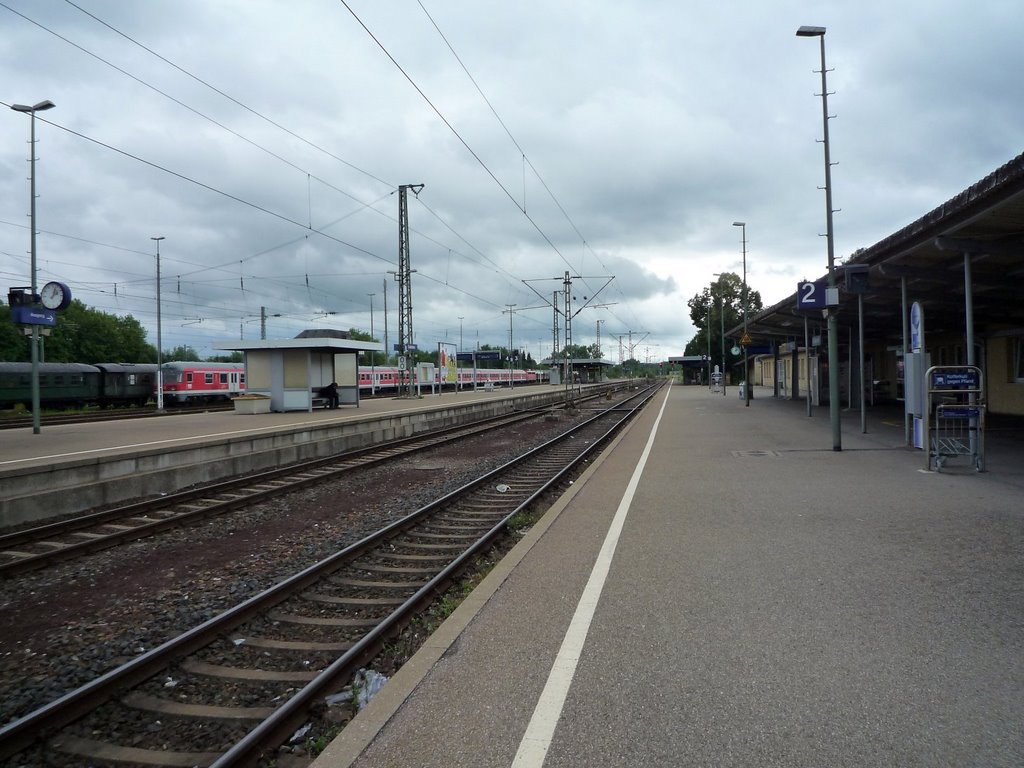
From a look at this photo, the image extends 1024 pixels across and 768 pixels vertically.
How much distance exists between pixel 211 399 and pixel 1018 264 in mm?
40809

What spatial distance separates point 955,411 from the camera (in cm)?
1121

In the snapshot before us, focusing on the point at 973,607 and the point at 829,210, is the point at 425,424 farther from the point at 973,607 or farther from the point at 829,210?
the point at 973,607

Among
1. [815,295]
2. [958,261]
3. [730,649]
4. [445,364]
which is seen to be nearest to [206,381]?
[445,364]

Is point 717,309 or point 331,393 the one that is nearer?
point 331,393

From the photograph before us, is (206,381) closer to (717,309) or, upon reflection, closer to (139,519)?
(139,519)

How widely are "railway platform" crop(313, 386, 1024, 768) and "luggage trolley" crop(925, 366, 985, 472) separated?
2881mm

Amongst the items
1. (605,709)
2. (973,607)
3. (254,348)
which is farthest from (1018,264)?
(254,348)

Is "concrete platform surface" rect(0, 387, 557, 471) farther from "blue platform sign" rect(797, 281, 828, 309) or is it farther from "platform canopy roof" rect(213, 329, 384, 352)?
"blue platform sign" rect(797, 281, 828, 309)

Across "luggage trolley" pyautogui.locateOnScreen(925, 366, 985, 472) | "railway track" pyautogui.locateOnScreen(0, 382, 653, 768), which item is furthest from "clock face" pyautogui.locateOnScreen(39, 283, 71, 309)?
"luggage trolley" pyautogui.locateOnScreen(925, 366, 985, 472)

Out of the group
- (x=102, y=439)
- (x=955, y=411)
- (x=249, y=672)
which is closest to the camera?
(x=249, y=672)

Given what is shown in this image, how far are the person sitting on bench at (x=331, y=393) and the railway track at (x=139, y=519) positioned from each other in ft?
42.2

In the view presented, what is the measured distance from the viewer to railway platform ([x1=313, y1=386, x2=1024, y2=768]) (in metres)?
3.12

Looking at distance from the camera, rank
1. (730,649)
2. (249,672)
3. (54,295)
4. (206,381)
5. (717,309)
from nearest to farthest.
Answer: (730,649) → (249,672) → (54,295) → (206,381) → (717,309)

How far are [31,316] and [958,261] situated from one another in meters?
20.6
